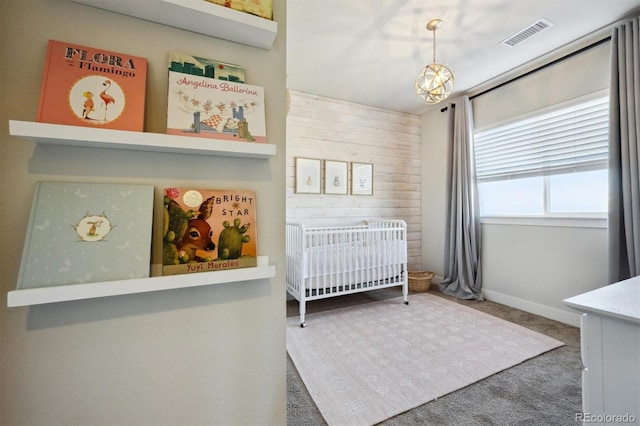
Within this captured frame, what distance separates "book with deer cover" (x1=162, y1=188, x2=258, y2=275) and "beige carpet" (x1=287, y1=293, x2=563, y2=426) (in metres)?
1.11

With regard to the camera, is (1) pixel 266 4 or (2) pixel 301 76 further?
(2) pixel 301 76

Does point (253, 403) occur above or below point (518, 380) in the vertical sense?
above

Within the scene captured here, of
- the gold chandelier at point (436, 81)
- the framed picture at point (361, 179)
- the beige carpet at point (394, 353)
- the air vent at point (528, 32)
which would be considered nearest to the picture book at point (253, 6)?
the gold chandelier at point (436, 81)

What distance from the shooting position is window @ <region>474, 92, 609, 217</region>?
2.28 metres

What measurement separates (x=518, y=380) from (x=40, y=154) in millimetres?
2421

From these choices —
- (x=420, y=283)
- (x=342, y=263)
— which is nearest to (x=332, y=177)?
(x=342, y=263)

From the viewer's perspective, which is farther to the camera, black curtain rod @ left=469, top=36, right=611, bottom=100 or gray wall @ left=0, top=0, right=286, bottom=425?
black curtain rod @ left=469, top=36, right=611, bottom=100

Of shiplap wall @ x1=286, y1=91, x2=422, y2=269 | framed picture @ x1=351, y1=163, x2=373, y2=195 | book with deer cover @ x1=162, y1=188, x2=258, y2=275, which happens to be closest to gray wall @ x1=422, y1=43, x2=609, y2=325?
shiplap wall @ x1=286, y1=91, x2=422, y2=269

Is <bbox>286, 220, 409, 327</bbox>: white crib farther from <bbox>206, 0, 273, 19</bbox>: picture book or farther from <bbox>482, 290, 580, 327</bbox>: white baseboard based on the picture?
<bbox>206, 0, 273, 19</bbox>: picture book

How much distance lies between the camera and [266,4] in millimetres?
803

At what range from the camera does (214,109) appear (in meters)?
0.76

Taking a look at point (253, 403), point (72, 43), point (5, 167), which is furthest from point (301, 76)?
point (253, 403)

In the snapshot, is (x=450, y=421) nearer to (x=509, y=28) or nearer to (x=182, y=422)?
(x=182, y=422)

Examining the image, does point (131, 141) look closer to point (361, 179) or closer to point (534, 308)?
point (361, 179)
